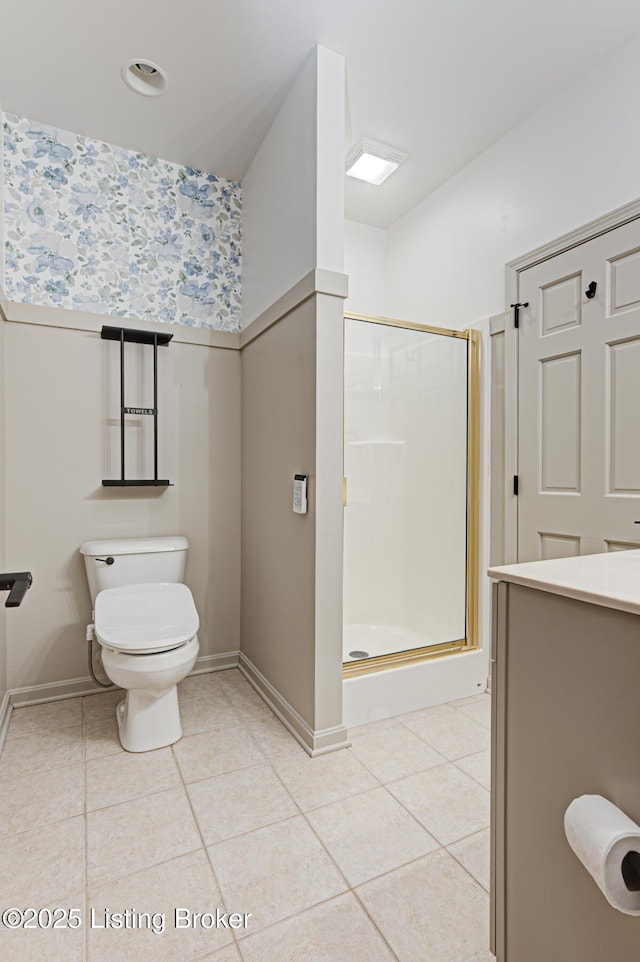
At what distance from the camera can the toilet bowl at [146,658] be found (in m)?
1.92

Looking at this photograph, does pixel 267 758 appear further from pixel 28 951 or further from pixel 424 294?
pixel 424 294

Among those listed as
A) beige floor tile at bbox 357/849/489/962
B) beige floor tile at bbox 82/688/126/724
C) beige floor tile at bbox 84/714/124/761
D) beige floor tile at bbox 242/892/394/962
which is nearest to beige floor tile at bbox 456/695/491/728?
beige floor tile at bbox 357/849/489/962

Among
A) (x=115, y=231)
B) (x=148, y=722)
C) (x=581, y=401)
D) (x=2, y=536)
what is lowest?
(x=148, y=722)

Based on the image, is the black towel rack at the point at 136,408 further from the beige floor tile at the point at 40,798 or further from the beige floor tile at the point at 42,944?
the beige floor tile at the point at 42,944

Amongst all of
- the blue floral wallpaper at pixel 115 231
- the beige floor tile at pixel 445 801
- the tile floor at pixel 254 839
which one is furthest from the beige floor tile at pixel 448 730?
the blue floral wallpaper at pixel 115 231

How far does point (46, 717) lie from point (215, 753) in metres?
0.87

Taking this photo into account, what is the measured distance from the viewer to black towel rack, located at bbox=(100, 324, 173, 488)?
2.49 meters

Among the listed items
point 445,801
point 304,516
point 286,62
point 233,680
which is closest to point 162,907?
point 445,801

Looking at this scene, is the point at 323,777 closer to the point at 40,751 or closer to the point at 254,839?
the point at 254,839

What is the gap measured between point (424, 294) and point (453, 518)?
1.35 metres

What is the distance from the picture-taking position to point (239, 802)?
1.70 m

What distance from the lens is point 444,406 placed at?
2.64 metres

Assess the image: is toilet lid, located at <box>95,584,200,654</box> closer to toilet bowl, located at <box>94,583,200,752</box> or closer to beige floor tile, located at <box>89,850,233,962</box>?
toilet bowl, located at <box>94,583,200,752</box>

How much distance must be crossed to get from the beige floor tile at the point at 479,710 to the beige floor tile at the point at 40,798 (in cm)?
160
